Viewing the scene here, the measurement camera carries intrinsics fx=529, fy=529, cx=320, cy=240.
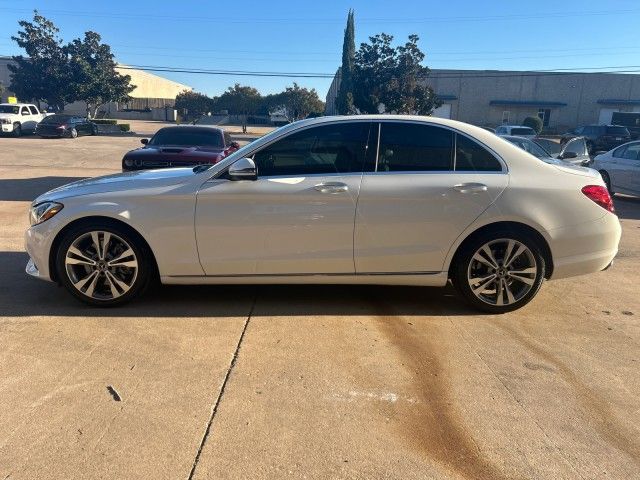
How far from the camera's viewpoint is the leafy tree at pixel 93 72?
4481cm

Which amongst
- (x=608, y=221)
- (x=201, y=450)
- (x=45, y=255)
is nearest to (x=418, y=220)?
(x=608, y=221)

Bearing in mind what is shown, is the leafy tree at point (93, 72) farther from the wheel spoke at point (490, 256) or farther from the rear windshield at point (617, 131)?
the wheel spoke at point (490, 256)

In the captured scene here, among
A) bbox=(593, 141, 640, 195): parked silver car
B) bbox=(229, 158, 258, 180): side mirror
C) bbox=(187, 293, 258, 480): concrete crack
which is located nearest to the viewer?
bbox=(187, 293, 258, 480): concrete crack

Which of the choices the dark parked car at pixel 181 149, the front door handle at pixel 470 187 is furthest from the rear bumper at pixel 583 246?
the dark parked car at pixel 181 149

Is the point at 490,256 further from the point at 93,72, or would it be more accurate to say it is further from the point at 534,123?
the point at 93,72

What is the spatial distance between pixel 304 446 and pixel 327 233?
6.43ft

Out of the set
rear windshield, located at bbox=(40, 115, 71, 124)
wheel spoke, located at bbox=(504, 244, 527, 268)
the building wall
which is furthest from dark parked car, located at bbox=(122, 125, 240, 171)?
the building wall

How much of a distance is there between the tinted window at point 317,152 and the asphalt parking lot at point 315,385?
1211 millimetres

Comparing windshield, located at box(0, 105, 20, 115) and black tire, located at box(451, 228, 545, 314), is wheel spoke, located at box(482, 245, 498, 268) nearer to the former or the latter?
black tire, located at box(451, 228, 545, 314)

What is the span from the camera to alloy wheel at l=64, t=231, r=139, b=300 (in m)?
4.37

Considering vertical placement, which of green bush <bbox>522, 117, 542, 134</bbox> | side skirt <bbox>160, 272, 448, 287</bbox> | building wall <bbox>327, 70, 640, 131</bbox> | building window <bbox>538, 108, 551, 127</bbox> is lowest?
side skirt <bbox>160, 272, 448, 287</bbox>

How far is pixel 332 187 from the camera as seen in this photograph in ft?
14.1

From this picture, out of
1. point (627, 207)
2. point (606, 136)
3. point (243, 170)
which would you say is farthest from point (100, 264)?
point (606, 136)

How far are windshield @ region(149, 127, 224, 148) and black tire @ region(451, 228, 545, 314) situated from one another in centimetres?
621
